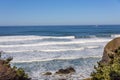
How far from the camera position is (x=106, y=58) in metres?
14.8

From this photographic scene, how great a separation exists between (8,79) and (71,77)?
8200mm

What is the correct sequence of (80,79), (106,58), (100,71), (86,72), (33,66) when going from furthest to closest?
(33,66)
(86,72)
(80,79)
(106,58)
(100,71)

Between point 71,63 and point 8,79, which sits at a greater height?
point 8,79

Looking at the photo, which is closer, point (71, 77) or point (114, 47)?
point (114, 47)

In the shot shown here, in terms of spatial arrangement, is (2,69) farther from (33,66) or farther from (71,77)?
(33,66)

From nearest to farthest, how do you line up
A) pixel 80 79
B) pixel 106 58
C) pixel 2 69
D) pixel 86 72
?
pixel 2 69 → pixel 106 58 → pixel 80 79 → pixel 86 72

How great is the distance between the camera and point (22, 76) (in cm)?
1295

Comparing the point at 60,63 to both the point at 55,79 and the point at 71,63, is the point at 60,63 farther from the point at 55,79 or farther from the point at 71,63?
the point at 55,79

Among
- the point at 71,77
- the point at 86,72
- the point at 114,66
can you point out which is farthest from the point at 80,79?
the point at 114,66

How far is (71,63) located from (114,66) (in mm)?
12958

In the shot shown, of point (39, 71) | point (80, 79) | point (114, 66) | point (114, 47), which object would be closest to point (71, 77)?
point (80, 79)

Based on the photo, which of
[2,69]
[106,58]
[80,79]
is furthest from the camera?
[80,79]

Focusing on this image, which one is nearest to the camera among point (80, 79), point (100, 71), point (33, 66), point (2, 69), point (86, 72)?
point (2, 69)

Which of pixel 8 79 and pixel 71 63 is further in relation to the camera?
pixel 71 63
